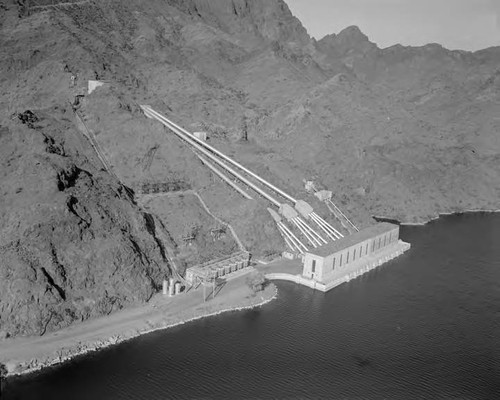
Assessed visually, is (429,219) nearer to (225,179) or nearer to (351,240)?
(351,240)

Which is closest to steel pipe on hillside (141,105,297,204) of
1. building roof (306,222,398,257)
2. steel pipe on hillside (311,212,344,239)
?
steel pipe on hillside (311,212,344,239)

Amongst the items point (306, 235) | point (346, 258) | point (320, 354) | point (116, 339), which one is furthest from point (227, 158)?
point (116, 339)

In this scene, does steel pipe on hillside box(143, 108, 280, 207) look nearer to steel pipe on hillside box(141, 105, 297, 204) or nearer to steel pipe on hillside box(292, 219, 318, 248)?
steel pipe on hillside box(141, 105, 297, 204)

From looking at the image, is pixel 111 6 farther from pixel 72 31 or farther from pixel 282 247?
pixel 282 247

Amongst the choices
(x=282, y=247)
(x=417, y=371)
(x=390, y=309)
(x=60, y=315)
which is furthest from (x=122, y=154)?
(x=417, y=371)

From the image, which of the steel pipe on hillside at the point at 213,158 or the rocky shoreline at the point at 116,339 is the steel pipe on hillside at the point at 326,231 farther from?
the rocky shoreline at the point at 116,339

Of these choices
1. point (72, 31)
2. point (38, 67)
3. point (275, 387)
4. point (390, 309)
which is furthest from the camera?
point (72, 31)
